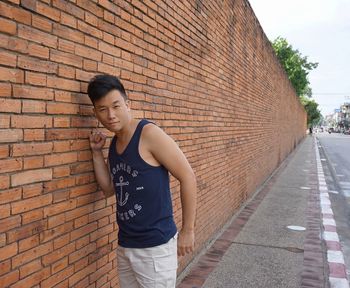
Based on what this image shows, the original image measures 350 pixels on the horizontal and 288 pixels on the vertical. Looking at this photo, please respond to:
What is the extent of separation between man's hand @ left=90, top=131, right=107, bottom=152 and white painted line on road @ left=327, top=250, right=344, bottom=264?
11.8ft

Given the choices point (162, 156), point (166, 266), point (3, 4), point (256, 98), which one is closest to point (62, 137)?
point (162, 156)

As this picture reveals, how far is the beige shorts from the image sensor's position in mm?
2271

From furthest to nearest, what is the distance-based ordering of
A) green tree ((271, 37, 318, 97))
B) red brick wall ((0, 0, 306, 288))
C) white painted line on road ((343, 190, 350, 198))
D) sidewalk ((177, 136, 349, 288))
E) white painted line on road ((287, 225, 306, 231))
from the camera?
green tree ((271, 37, 318, 97)) → white painted line on road ((343, 190, 350, 198)) → white painted line on road ((287, 225, 306, 231)) → sidewalk ((177, 136, 349, 288)) → red brick wall ((0, 0, 306, 288))

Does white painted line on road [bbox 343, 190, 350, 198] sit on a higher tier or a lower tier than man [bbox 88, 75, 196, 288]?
lower

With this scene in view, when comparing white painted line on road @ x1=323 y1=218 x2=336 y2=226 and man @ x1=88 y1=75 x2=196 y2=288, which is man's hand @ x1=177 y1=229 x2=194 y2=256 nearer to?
man @ x1=88 y1=75 x2=196 y2=288

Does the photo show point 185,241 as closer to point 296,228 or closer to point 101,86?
point 101,86

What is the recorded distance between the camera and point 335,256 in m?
5.16

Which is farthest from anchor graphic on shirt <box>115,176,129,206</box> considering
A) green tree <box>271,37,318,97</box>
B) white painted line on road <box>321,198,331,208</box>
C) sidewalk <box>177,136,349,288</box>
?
green tree <box>271,37,318,97</box>

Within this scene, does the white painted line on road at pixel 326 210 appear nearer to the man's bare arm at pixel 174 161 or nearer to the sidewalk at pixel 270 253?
the sidewalk at pixel 270 253

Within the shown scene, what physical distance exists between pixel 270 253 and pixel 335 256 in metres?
0.80

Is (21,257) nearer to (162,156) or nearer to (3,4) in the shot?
(162,156)

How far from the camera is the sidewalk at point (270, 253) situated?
4284 mm

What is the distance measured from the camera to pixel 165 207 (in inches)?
91.2

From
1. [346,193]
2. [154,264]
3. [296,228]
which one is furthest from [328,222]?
[154,264]
